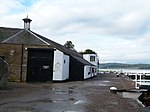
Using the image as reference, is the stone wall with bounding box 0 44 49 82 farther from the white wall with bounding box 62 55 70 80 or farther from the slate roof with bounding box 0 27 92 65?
the white wall with bounding box 62 55 70 80

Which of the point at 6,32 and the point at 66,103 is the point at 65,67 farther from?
the point at 66,103

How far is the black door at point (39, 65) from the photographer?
37531mm

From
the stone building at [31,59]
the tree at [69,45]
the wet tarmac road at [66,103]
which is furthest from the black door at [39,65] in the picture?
the tree at [69,45]

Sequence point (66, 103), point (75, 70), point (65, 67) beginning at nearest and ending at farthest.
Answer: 1. point (66, 103)
2. point (65, 67)
3. point (75, 70)

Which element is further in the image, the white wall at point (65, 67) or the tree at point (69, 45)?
the tree at point (69, 45)

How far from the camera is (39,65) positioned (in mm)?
37531

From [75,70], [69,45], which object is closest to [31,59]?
[75,70]

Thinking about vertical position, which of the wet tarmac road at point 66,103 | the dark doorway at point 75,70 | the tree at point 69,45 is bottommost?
the wet tarmac road at point 66,103

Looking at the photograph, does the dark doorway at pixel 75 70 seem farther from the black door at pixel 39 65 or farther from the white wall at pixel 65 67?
the black door at pixel 39 65

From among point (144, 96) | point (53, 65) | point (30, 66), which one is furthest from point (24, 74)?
point (144, 96)

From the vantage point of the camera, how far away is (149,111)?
59.1ft

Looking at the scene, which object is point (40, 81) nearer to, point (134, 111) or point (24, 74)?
point (24, 74)

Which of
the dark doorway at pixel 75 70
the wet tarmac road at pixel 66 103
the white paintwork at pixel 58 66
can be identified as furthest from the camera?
the dark doorway at pixel 75 70

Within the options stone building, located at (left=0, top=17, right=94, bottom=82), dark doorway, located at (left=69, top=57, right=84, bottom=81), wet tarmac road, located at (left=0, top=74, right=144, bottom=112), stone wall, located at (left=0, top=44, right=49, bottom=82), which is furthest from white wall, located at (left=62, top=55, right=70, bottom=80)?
wet tarmac road, located at (left=0, top=74, right=144, bottom=112)
